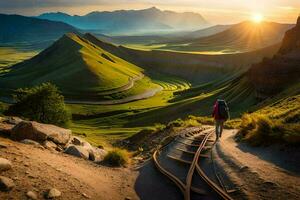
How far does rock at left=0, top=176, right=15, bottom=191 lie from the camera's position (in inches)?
509

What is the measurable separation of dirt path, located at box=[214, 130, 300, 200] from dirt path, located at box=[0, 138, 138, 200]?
4.39m

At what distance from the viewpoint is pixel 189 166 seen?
1872 cm

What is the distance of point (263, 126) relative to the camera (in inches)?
807

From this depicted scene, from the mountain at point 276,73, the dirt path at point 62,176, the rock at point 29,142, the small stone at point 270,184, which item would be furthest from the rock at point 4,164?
the mountain at point 276,73

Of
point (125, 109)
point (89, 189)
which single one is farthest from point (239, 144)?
point (125, 109)

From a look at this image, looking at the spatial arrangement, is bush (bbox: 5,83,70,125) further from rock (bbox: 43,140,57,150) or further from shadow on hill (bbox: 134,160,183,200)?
shadow on hill (bbox: 134,160,183,200)

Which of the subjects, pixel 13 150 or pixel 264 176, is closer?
pixel 264 176

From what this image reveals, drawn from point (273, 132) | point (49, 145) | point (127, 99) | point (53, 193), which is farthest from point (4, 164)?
point (127, 99)

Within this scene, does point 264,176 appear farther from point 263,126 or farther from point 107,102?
point 107,102

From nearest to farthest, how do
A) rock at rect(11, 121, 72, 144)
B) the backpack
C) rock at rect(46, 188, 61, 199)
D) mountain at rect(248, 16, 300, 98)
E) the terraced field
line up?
rock at rect(46, 188, 61, 199)
rock at rect(11, 121, 72, 144)
the backpack
mountain at rect(248, 16, 300, 98)
the terraced field

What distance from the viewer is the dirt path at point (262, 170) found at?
A: 13.8 meters

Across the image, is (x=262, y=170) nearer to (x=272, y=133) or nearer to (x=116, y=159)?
(x=272, y=133)

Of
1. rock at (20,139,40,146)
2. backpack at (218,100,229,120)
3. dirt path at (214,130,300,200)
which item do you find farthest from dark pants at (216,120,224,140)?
rock at (20,139,40,146)

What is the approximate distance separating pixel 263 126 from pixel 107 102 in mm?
136991
